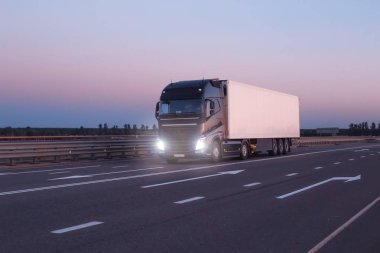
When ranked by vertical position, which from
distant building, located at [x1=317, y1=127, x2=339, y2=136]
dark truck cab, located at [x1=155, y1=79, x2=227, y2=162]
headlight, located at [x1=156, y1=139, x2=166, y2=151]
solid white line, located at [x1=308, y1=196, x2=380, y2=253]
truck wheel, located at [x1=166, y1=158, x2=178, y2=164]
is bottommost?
solid white line, located at [x1=308, y1=196, x2=380, y2=253]

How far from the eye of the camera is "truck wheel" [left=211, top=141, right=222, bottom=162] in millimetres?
25719

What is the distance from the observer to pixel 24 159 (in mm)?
27172

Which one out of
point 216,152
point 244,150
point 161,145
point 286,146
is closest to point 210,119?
point 216,152

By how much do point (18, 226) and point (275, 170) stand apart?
1383cm

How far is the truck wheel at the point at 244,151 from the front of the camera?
94.1 ft

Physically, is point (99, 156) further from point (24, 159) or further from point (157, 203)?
point (157, 203)

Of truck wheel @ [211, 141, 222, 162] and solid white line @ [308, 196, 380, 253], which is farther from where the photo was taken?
truck wheel @ [211, 141, 222, 162]

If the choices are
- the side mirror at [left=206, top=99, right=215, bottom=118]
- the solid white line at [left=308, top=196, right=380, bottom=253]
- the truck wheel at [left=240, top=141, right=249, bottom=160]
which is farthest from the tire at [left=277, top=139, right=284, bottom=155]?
the solid white line at [left=308, top=196, right=380, bottom=253]

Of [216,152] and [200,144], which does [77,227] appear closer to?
[200,144]

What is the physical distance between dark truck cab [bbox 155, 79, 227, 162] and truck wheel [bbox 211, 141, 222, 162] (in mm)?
274

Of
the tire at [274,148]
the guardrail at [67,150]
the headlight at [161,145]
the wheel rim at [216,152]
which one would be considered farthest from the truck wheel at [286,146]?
the headlight at [161,145]

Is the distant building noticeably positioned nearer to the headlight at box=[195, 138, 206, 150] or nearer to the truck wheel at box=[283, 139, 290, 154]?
the truck wheel at box=[283, 139, 290, 154]

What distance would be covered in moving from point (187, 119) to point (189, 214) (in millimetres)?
14763

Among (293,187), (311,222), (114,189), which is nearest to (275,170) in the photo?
(293,187)
